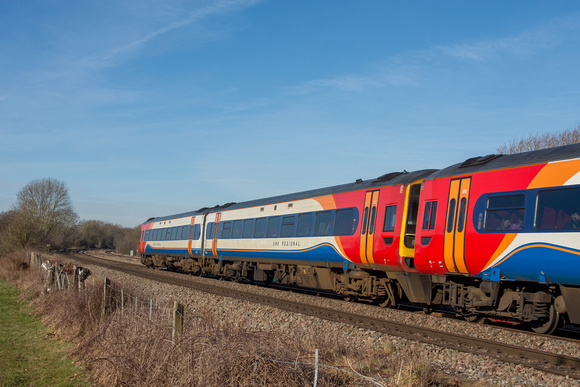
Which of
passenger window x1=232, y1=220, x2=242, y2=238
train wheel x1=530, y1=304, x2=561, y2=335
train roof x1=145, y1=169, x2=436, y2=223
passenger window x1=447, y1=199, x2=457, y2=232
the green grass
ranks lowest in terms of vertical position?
the green grass

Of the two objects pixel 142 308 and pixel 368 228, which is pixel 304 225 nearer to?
pixel 368 228

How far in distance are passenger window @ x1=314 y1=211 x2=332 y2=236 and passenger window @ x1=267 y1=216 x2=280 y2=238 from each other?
2.51 m

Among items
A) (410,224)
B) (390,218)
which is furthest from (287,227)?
(410,224)

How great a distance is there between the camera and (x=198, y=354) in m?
5.89

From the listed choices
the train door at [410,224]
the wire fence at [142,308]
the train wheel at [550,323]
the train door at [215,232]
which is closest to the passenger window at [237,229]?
the train door at [215,232]

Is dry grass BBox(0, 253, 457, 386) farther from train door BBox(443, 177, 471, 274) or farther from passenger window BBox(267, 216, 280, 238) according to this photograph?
passenger window BBox(267, 216, 280, 238)

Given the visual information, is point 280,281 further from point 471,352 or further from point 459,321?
point 471,352

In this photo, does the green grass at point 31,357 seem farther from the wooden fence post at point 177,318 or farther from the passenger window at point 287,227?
the passenger window at point 287,227

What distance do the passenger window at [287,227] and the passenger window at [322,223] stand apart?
1468mm

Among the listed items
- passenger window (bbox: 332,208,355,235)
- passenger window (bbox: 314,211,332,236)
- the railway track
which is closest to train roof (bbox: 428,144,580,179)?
passenger window (bbox: 332,208,355,235)

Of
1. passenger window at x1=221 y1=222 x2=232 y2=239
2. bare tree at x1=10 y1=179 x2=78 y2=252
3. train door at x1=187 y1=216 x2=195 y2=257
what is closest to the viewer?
passenger window at x1=221 y1=222 x2=232 y2=239

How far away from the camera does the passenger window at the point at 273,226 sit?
59.3 feet

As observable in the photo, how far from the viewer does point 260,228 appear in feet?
63.3

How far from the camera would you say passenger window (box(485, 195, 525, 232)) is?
9312mm
